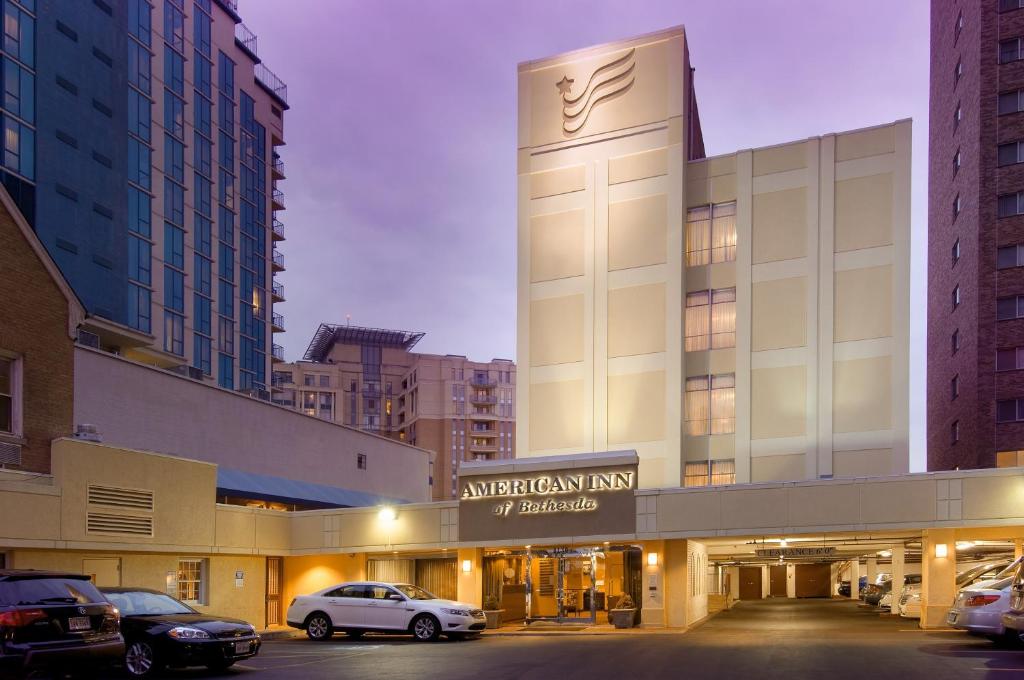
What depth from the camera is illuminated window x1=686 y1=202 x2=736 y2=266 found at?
4269 centimetres

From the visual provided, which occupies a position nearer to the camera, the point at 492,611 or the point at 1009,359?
the point at 492,611

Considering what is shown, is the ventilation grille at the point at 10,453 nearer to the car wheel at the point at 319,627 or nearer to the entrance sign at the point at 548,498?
the car wheel at the point at 319,627

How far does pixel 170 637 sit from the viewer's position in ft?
57.4

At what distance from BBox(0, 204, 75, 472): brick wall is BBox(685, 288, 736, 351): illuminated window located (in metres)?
24.8

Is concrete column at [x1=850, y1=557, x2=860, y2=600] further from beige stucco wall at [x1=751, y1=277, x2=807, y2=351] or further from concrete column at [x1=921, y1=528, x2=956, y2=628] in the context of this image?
concrete column at [x1=921, y1=528, x2=956, y2=628]

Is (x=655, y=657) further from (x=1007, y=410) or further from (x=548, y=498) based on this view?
(x=1007, y=410)

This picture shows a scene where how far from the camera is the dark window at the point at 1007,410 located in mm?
51656

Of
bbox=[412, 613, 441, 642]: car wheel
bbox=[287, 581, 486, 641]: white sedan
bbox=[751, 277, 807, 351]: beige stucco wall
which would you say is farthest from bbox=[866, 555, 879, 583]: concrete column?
bbox=[412, 613, 441, 642]: car wheel

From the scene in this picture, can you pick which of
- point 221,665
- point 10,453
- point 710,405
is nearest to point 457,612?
point 221,665

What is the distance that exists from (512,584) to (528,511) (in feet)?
14.7

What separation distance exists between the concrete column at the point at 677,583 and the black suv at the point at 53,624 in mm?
18621

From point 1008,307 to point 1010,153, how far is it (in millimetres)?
7763

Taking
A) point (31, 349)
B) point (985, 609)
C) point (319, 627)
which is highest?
point (31, 349)

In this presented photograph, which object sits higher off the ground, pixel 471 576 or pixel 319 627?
pixel 471 576
